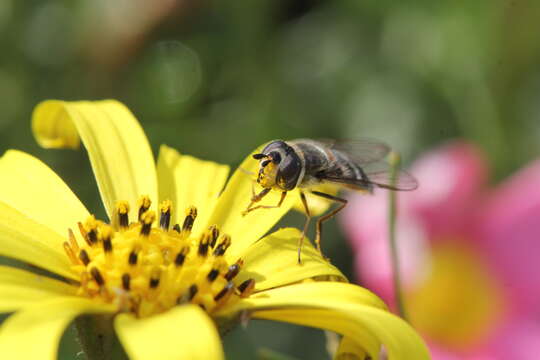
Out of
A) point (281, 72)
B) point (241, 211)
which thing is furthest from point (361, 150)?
point (281, 72)

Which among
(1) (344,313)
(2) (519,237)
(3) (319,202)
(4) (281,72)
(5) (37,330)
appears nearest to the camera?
(5) (37,330)

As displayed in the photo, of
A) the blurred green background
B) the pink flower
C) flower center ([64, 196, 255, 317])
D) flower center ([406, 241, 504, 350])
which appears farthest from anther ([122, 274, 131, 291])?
the blurred green background

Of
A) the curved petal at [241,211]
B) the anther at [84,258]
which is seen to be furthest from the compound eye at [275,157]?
the anther at [84,258]

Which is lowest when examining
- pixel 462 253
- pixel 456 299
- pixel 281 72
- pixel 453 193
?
pixel 456 299

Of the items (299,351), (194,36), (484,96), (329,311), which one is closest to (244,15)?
(194,36)

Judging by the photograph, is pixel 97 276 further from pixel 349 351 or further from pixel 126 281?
pixel 349 351

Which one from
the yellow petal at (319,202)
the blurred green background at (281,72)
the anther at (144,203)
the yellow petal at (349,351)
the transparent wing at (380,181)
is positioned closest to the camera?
the yellow petal at (349,351)

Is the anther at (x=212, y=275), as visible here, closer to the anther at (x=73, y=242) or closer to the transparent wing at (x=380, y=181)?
the anther at (x=73, y=242)
